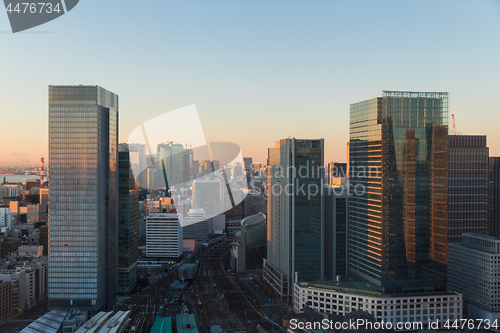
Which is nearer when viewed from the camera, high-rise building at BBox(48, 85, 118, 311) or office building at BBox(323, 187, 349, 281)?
high-rise building at BBox(48, 85, 118, 311)

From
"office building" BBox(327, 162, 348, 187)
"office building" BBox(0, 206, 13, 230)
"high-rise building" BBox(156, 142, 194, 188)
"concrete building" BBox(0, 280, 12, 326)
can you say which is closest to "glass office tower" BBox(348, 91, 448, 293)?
"concrete building" BBox(0, 280, 12, 326)

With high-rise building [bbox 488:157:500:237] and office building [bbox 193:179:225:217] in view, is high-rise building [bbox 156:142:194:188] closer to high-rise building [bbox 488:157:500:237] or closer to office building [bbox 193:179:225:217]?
office building [bbox 193:179:225:217]

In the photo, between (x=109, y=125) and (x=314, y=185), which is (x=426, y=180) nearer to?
(x=314, y=185)

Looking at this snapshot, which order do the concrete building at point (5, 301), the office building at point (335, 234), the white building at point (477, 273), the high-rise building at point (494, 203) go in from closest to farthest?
the white building at point (477, 273)
the concrete building at point (5, 301)
the office building at point (335, 234)
the high-rise building at point (494, 203)

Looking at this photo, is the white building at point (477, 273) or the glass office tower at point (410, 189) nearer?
the white building at point (477, 273)

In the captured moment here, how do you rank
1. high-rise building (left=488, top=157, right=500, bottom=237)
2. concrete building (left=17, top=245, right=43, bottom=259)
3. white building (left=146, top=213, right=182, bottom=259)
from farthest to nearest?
white building (left=146, top=213, right=182, bottom=259) → high-rise building (left=488, top=157, right=500, bottom=237) → concrete building (left=17, top=245, right=43, bottom=259)

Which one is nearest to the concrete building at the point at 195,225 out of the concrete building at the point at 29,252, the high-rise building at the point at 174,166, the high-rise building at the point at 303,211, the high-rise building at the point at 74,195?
the high-rise building at the point at 174,166

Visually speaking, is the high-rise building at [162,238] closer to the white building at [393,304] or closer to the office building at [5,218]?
the white building at [393,304]

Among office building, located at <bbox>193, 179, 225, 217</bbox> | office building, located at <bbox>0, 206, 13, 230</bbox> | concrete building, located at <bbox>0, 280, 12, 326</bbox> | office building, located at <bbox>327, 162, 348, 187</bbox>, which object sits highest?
office building, located at <bbox>327, 162, 348, 187</bbox>
